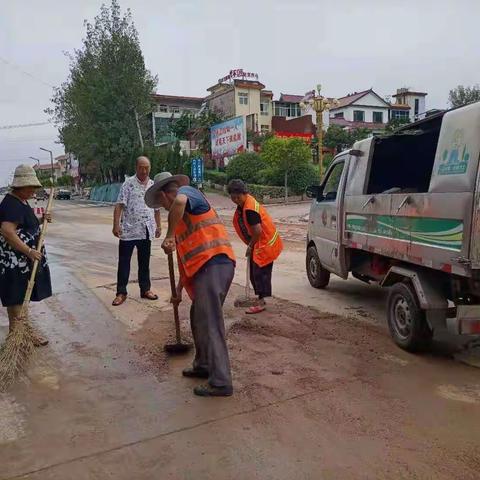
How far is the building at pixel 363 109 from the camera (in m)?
58.6

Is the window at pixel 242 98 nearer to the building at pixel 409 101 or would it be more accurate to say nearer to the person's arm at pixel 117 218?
the building at pixel 409 101

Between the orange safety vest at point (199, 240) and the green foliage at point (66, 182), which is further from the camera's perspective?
the green foliage at point (66, 182)

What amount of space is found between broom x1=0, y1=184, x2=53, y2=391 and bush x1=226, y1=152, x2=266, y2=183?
28058 mm

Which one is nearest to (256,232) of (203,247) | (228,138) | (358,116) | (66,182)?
(203,247)

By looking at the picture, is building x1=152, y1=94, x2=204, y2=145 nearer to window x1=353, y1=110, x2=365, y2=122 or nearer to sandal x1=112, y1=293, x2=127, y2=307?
window x1=353, y1=110, x2=365, y2=122

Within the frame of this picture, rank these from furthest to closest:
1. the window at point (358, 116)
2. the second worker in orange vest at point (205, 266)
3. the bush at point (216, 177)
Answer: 1. the window at point (358, 116)
2. the bush at point (216, 177)
3. the second worker in orange vest at point (205, 266)

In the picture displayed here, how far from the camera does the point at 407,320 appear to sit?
457cm

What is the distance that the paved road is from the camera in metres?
2.79

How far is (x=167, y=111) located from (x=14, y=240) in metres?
58.6

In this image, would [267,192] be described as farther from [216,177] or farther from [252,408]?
[252,408]

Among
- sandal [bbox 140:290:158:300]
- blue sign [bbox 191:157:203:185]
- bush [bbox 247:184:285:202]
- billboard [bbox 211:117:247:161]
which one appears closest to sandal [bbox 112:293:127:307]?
sandal [bbox 140:290:158:300]

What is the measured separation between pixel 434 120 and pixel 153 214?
3.51m

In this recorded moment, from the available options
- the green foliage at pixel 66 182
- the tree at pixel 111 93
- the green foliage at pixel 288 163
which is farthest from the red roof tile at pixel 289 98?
the green foliage at pixel 66 182

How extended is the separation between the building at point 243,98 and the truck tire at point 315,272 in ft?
135
